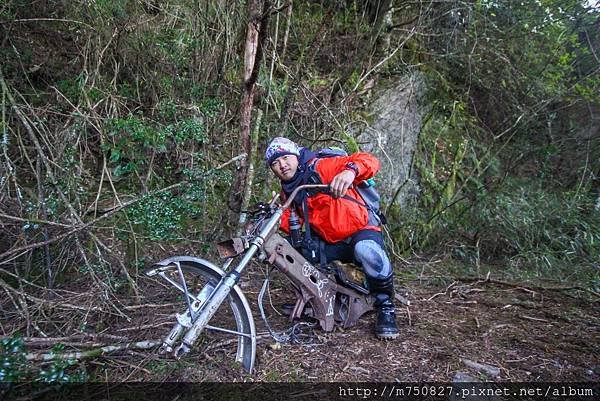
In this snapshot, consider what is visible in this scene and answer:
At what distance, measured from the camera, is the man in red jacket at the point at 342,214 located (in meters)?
2.92

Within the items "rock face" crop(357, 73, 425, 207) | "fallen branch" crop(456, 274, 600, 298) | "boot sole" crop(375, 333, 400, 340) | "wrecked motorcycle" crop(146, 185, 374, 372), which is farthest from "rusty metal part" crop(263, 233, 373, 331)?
"rock face" crop(357, 73, 425, 207)

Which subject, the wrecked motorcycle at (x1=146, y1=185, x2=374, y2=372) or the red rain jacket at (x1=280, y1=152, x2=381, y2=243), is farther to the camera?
the red rain jacket at (x1=280, y1=152, x2=381, y2=243)

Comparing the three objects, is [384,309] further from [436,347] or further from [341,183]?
[341,183]

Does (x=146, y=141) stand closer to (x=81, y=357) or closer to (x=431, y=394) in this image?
(x=81, y=357)

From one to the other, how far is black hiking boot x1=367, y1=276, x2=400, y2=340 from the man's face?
95cm

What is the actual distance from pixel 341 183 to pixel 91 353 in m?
1.65

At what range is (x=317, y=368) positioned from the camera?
2613 mm

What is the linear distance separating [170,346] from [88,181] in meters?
1.91

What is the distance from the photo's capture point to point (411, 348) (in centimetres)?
290

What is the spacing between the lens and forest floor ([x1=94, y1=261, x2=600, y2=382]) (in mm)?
2469

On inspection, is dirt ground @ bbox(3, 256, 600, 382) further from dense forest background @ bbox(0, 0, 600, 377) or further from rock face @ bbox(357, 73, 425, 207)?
rock face @ bbox(357, 73, 425, 207)

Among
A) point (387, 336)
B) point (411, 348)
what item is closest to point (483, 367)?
point (411, 348)

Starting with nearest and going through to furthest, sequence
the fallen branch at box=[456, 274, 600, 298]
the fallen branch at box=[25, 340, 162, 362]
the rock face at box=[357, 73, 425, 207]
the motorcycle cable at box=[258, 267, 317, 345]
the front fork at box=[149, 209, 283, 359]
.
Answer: the fallen branch at box=[25, 340, 162, 362] → the front fork at box=[149, 209, 283, 359] → the motorcycle cable at box=[258, 267, 317, 345] → the fallen branch at box=[456, 274, 600, 298] → the rock face at box=[357, 73, 425, 207]

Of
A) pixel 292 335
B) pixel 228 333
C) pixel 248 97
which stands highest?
pixel 248 97
